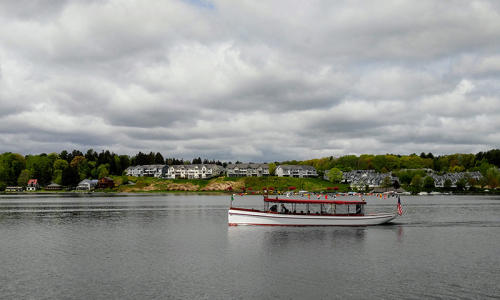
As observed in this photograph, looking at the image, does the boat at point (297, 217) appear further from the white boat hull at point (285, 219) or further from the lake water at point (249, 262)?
the lake water at point (249, 262)

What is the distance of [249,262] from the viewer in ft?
155

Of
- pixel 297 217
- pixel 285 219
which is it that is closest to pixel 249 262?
pixel 285 219

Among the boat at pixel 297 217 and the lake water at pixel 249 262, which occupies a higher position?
the boat at pixel 297 217

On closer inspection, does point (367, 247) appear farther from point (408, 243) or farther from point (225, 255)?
point (225, 255)

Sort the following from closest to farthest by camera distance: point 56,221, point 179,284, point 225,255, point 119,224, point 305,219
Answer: point 179,284, point 225,255, point 305,219, point 119,224, point 56,221

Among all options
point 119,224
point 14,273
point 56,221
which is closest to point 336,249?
point 14,273

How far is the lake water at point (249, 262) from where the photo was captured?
35.5 m

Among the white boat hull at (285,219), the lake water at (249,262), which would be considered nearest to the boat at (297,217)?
the white boat hull at (285,219)

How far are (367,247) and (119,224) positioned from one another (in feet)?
165

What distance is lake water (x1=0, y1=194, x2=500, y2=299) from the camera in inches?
1396

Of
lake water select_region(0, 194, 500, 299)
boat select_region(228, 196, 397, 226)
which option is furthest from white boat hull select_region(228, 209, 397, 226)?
lake water select_region(0, 194, 500, 299)

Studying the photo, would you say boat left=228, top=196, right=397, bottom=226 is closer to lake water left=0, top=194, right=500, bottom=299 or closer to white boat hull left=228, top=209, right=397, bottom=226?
white boat hull left=228, top=209, right=397, bottom=226

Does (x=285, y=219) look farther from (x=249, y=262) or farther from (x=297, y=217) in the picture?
(x=249, y=262)

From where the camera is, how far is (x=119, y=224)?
279 feet
